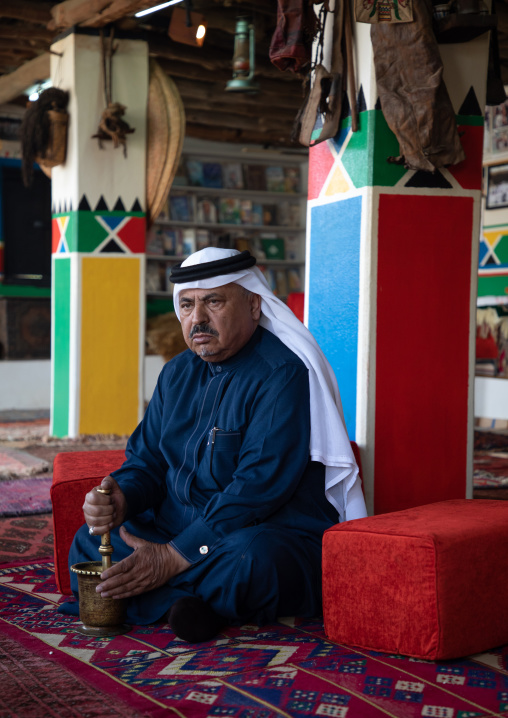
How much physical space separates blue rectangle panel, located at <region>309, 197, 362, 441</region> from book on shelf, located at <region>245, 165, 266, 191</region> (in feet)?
23.0

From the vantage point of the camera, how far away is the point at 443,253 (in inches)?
127

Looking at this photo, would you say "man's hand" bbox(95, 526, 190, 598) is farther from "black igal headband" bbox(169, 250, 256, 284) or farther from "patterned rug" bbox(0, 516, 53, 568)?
"patterned rug" bbox(0, 516, 53, 568)


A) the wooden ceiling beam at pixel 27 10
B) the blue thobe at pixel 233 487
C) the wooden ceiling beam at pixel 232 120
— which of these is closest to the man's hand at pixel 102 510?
the blue thobe at pixel 233 487

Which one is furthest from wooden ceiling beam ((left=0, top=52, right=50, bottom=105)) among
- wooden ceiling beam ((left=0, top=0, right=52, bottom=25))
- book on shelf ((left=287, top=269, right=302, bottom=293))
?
book on shelf ((left=287, top=269, right=302, bottom=293))

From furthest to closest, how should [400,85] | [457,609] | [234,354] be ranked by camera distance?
[400,85], [234,354], [457,609]

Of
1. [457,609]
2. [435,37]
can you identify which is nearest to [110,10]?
[435,37]

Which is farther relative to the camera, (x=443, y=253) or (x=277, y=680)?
(x=443, y=253)

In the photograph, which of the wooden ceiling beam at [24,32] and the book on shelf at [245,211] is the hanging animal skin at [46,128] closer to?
the wooden ceiling beam at [24,32]

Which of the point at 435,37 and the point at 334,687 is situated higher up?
the point at 435,37

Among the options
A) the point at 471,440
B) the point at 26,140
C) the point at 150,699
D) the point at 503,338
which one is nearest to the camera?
the point at 150,699

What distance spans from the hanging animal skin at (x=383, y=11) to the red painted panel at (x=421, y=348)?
0.61 meters

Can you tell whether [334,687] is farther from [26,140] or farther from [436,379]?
Result: [26,140]

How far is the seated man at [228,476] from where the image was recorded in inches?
96.1

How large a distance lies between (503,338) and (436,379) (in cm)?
411
